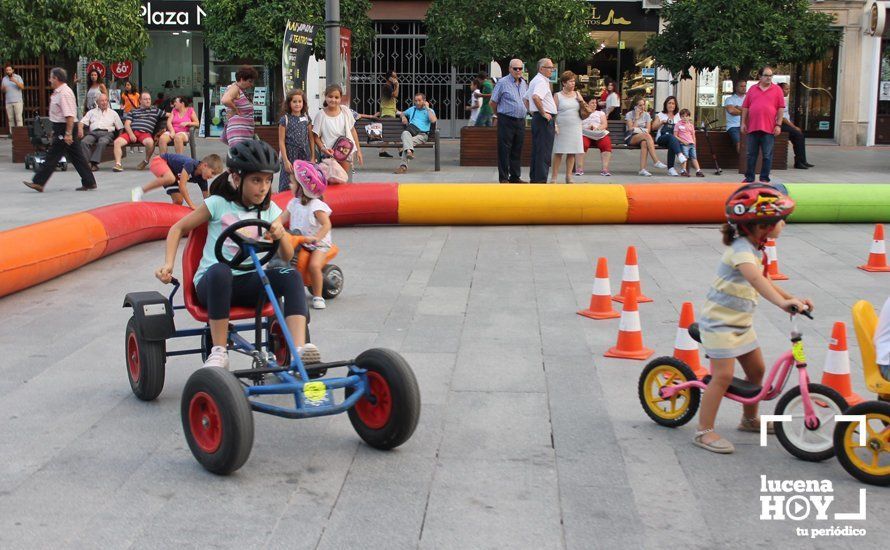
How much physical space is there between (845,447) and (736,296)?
83cm

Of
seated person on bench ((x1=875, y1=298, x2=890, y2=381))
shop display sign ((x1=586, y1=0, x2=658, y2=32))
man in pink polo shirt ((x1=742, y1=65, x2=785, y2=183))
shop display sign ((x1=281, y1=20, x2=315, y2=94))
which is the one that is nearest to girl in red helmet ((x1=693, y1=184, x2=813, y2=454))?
seated person on bench ((x1=875, y1=298, x2=890, y2=381))

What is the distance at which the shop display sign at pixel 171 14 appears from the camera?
28.4 meters

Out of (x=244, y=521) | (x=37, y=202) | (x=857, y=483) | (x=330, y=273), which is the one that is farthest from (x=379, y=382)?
(x=37, y=202)

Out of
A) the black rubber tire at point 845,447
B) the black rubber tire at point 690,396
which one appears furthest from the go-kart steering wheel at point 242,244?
the black rubber tire at point 845,447

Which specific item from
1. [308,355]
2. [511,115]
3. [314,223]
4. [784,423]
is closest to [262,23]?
[511,115]

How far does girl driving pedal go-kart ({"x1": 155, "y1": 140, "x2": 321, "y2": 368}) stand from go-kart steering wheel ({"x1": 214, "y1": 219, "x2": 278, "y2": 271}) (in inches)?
1.5

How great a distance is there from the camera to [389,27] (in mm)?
28438

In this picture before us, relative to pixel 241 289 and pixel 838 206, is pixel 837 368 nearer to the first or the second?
pixel 241 289

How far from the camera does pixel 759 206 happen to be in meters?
5.06

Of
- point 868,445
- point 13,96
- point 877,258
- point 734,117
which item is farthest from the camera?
point 13,96

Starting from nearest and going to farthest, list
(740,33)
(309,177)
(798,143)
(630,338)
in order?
(630,338), (309,177), (798,143), (740,33)

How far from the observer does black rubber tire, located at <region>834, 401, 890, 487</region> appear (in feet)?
15.5

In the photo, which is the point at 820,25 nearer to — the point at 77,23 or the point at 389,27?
the point at 389,27

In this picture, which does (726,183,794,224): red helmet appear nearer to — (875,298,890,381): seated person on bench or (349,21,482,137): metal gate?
(875,298,890,381): seated person on bench
